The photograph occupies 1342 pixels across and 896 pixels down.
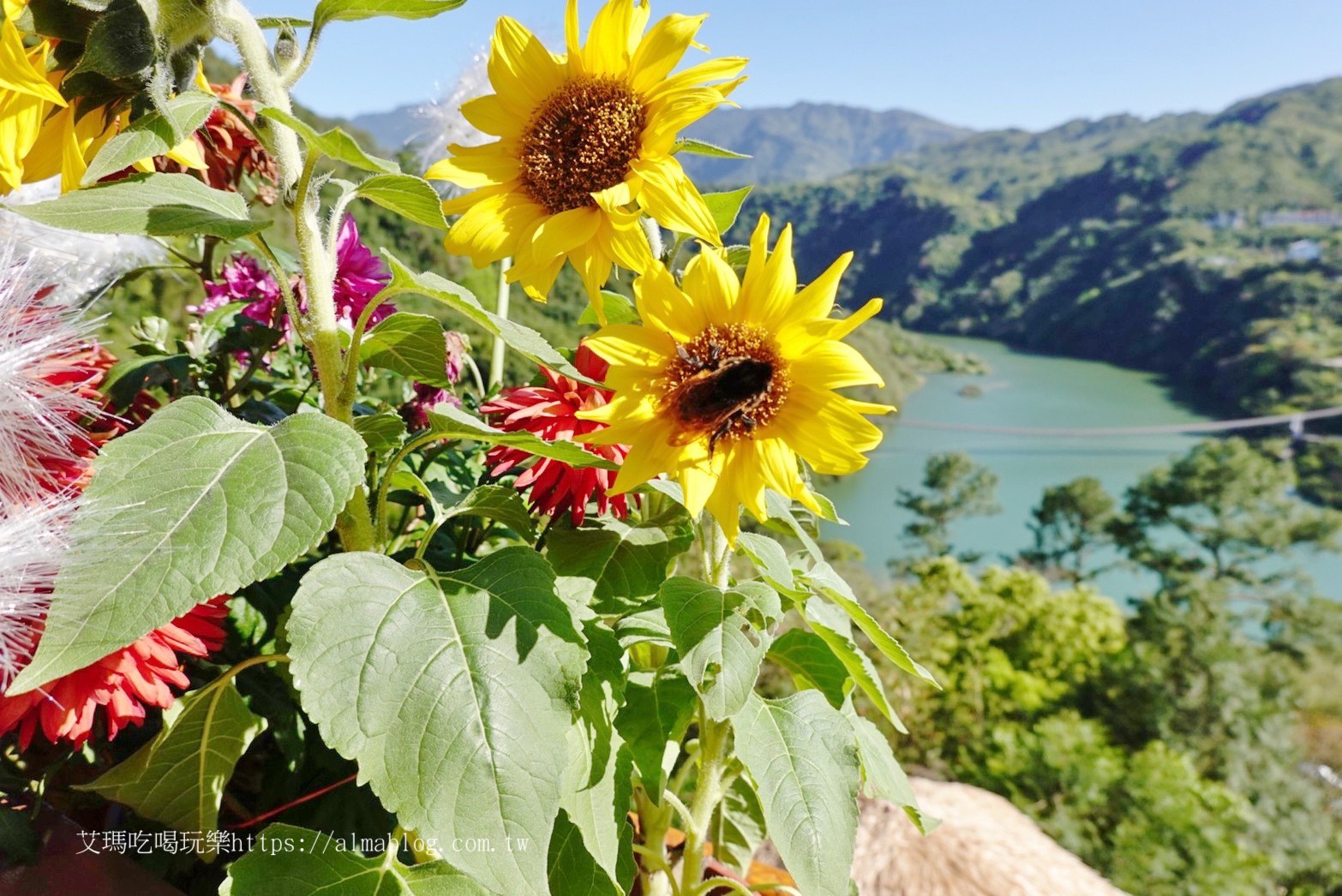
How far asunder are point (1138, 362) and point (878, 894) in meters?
32.3

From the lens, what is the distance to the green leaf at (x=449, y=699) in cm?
33

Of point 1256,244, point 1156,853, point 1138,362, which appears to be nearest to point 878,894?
point 1156,853

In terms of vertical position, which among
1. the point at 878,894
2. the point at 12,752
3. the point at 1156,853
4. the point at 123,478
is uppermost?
the point at 123,478

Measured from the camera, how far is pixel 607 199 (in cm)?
39

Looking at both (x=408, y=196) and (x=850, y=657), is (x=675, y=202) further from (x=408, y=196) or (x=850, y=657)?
(x=850, y=657)

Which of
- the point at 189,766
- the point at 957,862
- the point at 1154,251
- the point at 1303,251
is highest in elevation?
the point at 1303,251

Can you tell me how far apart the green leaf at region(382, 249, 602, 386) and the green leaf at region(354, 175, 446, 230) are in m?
0.02

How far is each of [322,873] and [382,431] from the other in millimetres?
220

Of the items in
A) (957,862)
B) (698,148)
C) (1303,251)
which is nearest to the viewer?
(698,148)

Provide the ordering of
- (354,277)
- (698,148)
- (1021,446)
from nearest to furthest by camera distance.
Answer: (698,148) → (354,277) → (1021,446)

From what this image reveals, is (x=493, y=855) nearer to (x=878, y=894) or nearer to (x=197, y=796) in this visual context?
(x=197, y=796)

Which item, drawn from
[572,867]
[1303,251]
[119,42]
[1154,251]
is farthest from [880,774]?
[1154,251]

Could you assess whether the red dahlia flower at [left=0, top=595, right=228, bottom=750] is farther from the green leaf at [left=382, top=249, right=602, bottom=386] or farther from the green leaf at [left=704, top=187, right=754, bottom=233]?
the green leaf at [left=704, top=187, right=754, bottom=233]

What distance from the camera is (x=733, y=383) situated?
417mm
